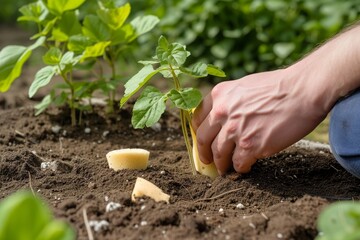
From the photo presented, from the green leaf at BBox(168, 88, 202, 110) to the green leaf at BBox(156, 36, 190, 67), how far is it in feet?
0.32

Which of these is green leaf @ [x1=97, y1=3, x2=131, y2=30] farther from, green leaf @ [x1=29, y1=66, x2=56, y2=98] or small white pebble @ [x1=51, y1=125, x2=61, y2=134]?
small white pebble @ [x1=51, y1=125, x2=61, y2=134]

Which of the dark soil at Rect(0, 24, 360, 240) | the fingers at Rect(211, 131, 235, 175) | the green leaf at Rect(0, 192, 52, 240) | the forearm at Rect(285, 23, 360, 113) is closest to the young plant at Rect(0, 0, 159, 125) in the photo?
the dark soil at Rect(0, 24, 360, 240)

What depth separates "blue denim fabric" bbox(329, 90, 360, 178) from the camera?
222cm

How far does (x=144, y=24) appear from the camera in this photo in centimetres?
315

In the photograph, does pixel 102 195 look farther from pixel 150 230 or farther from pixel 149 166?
pixel 149 166

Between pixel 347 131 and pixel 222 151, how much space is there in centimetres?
42

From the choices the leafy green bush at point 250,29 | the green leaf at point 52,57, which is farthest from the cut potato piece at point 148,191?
the leafy green bush at point 250,29

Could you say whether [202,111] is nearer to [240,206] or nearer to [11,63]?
[240,206]

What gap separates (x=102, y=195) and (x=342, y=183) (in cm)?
90

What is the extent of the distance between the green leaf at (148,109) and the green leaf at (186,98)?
1.6 inches

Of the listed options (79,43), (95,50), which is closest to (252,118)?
(95,50)

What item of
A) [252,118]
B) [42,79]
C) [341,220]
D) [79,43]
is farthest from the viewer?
[79,43]

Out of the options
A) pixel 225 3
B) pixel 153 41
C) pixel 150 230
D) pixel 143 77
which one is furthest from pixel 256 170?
pixel 153 41

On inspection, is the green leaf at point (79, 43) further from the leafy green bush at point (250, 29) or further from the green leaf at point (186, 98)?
the leafy green bush at point (250, 29)
